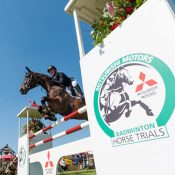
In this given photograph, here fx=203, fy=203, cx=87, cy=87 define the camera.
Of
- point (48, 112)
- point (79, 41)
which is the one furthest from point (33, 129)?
point (79, 41)

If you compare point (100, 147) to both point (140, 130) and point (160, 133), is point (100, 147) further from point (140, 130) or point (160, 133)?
point (160, 133)

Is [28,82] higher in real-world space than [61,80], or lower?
higher

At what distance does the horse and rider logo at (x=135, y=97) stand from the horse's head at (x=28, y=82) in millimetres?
3108

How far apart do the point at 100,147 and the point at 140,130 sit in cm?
47

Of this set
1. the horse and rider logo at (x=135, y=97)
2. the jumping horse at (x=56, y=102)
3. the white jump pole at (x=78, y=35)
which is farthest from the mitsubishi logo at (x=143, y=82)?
the jumping horse at (x=56, y=102)

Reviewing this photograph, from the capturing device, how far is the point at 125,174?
150 cm

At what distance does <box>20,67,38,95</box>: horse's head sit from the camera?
183 inches

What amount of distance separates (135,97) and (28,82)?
360 centimetres

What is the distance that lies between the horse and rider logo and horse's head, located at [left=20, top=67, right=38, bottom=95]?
3.11 metres

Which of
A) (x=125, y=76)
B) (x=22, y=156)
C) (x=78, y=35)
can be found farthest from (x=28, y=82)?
(x=125, y=76)

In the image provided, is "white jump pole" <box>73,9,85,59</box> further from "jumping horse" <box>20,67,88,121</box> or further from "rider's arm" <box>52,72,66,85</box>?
"rider's arm" <box>52,72,66,85</box>

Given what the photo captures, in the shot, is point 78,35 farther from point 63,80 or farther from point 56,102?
point 63,80

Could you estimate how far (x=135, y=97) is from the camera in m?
1.50

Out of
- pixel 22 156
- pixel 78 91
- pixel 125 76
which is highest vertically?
pixel 78 91
